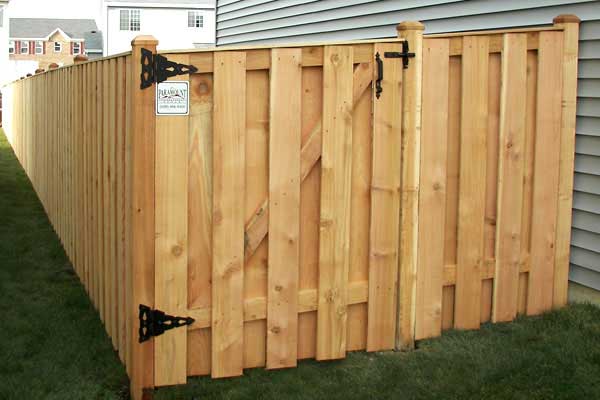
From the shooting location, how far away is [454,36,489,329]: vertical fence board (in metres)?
5.28

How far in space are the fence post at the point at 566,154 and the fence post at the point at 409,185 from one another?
1.19m

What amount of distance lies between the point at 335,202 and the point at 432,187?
695mm

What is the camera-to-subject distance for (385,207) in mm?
5082

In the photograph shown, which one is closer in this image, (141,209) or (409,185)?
(141,209)

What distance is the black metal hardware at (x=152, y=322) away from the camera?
15.1ft

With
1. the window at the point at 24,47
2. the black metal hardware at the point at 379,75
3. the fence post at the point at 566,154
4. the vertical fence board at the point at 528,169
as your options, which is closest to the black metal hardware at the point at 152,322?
the black metal hardware at the point at 379,75

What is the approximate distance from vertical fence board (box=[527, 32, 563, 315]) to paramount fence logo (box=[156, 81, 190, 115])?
2440mm

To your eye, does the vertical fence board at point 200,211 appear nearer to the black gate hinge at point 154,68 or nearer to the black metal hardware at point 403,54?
the black gate hinge at point 154,68

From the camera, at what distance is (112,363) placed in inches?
202

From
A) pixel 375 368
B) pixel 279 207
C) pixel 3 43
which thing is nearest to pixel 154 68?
pixel 279 207

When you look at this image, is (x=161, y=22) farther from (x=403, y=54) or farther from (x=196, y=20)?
(x=403, y=54)

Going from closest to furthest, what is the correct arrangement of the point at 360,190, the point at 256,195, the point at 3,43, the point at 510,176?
the point at 256,195 → the point at 360,190 → the point at 510,176 → the point at 3,43

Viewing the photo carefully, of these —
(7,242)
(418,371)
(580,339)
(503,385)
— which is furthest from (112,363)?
(7,242)

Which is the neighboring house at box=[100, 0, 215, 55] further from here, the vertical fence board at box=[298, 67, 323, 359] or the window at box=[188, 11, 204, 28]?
the vertical fence board at box=[298, 67, 323, 359]
